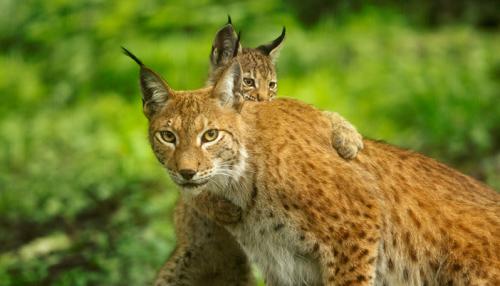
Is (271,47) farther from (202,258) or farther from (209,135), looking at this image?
(209,135)

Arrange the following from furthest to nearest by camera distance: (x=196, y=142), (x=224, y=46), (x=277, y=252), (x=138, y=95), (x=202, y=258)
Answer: (x=138, y=95), (x=224, y=46), (x=202, y=258), (x=277, y=252), (x=196, y=142)

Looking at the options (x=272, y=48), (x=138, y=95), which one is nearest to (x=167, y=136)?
(x=272, y=48)

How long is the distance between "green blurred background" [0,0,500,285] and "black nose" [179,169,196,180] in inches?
113

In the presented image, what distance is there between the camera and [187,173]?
6.53m

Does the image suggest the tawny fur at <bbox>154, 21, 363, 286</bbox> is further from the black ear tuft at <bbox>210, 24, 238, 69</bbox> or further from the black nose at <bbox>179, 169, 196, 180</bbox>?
the black nose at <bbox>179, 169, 196, 180</bbox>

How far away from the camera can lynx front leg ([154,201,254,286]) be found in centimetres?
768

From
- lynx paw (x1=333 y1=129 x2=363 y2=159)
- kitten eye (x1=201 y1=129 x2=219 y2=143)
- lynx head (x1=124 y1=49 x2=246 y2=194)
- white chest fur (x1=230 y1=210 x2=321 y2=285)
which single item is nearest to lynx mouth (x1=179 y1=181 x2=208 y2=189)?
lynx head (x1=124 y1=49 x2=246 y2=194)

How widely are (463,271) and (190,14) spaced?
23.6 ft

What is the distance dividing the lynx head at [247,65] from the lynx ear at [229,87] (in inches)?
36.6

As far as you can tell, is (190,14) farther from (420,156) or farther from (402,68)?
(420,156)

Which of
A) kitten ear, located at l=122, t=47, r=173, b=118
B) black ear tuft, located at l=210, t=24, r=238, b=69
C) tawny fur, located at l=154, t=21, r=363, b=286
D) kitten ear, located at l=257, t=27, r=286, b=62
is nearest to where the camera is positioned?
kitten ear, located at l=122, t=47, r=173, b=118

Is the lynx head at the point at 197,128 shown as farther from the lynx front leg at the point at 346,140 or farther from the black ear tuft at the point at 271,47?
the black ear tuft at the point at 271,47

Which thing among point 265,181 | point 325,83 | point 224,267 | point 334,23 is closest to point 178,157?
point 265,181

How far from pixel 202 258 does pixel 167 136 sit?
1.22 m
